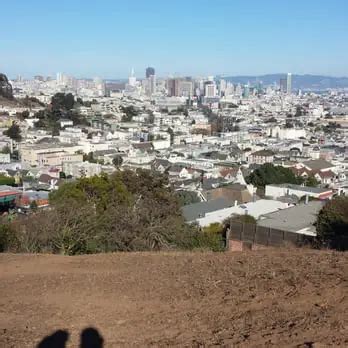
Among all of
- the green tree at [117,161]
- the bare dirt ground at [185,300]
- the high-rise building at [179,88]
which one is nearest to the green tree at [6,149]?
the green tree at [117,161]

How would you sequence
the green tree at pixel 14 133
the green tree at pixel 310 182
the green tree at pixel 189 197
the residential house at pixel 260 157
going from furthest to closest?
the green tree at pixel 14 133 < the residential house at pixel 260 157 < the green tree at pixel 310 182 < the green tree at pixel 189 197

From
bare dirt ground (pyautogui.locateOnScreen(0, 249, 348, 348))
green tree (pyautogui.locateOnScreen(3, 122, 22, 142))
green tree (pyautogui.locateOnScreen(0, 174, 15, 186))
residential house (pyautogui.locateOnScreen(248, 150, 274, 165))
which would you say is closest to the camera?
bare dirt ground (pyautogui.locateOnScreen(0, 249, 348, 348))

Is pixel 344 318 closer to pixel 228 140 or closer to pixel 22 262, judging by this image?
pixel 22 262

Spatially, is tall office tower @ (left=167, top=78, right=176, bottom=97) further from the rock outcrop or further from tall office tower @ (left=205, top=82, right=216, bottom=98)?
the rock outcrop

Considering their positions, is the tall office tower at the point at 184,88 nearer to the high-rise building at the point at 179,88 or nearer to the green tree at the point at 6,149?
the high-rise building at the point at 179,88

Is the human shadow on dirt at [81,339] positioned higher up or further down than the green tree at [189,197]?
higher up

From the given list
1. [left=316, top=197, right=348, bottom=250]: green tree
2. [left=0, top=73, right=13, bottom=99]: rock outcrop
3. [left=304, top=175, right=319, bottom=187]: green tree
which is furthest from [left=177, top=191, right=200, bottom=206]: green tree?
[left=0, top=73, right=13, bottom=99]: rock outcrop

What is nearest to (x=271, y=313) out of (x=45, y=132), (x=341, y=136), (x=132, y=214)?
(x=132, y=214)
